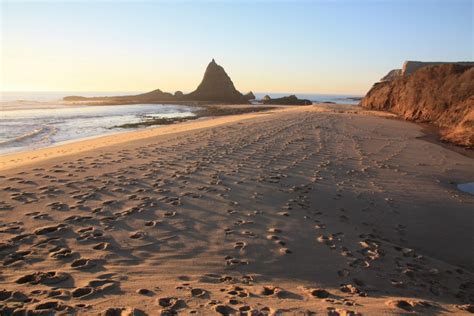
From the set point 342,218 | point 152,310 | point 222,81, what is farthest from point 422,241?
point 222,81

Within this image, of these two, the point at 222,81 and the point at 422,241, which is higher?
the point at 222,81

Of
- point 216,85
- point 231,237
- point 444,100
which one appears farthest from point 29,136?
point 216,85

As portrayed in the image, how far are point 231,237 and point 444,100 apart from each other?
22499 mm

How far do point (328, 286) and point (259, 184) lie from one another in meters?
3.87

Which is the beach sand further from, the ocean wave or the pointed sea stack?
the pointed sea stack

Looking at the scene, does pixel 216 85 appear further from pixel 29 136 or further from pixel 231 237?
pixel 231 237

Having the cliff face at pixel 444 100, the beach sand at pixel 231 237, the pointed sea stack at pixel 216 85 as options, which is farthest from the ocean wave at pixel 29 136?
the pointed sea stack at pixel 216 85

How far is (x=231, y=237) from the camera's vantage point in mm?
5141

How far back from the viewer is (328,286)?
401 centimetres

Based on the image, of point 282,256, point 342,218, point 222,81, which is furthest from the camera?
point 222,81

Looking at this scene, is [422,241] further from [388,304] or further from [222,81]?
[222,81]

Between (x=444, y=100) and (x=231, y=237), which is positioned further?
(x=444, y=100)

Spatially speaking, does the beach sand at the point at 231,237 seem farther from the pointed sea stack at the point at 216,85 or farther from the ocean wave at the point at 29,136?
the pointed sea stack at the point at 216,85

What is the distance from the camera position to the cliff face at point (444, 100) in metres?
16.4
